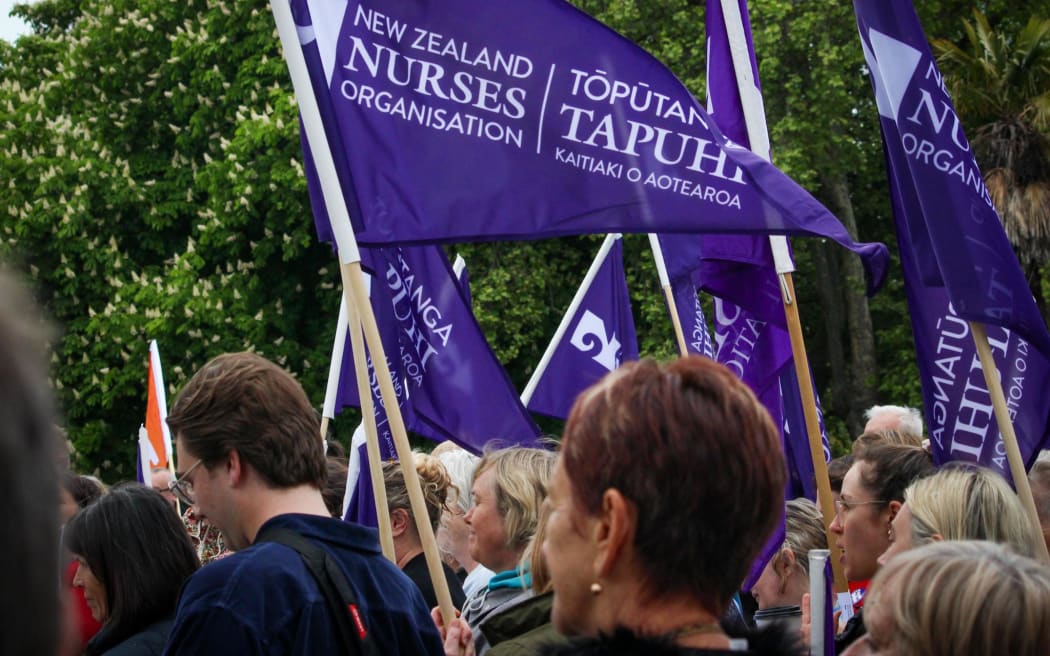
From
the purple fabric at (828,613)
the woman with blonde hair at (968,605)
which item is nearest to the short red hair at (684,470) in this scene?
the woman with blonde hair at (968,605)

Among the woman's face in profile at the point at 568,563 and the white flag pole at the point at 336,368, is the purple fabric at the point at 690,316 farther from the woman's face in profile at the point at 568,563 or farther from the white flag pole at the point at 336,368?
the woman's face in profile at the point at 568,563

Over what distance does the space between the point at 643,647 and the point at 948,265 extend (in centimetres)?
329

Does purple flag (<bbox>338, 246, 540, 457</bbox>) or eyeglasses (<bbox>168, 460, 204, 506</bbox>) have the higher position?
purple flag (<bbox>338, 246, 540, 457</bbox>)

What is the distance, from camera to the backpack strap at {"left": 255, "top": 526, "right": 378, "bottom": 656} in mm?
2930

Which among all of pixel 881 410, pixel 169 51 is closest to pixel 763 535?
pixel 881 410

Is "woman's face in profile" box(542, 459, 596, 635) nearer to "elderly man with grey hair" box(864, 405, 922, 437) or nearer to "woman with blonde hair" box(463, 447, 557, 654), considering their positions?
"woman with blonde hair" box(463, 447, 557, 654)

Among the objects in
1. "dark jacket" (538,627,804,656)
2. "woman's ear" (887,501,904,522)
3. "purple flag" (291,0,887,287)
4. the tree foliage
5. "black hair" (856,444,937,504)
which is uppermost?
the tree foliage

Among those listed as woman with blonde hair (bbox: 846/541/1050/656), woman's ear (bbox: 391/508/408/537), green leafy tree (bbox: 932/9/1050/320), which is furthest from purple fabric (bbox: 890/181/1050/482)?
green leafy tree (bbox: 932/9/1050/320)

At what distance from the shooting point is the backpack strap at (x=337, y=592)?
2.93m

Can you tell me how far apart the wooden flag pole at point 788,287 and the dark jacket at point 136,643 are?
2256 mm

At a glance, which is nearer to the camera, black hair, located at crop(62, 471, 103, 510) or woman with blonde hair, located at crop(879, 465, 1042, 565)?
woman with blonde hair, located at crop(879, 465, 1042, 565)

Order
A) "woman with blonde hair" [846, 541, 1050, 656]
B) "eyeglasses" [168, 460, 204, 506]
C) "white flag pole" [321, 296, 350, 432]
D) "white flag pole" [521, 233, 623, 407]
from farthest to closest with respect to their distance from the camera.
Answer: "white flag pole" [521, 233, 623, 407] < "white flag pole" [321, 296, 350, 432] < "eyeglasses" [168, 460, 204, 506] < "woman with blonde hair" [846, 541, 1050, 656]

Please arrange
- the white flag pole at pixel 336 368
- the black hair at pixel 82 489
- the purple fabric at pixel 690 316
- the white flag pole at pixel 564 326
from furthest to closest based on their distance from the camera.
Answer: the purple fabric at pixel 690 316, the white flag pole at pixel 564 326, the white flag pole at pixel 336 368, the black hair at pixel 82 489

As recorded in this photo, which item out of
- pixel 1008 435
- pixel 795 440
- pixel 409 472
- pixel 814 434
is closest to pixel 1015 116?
pixel 795 440
